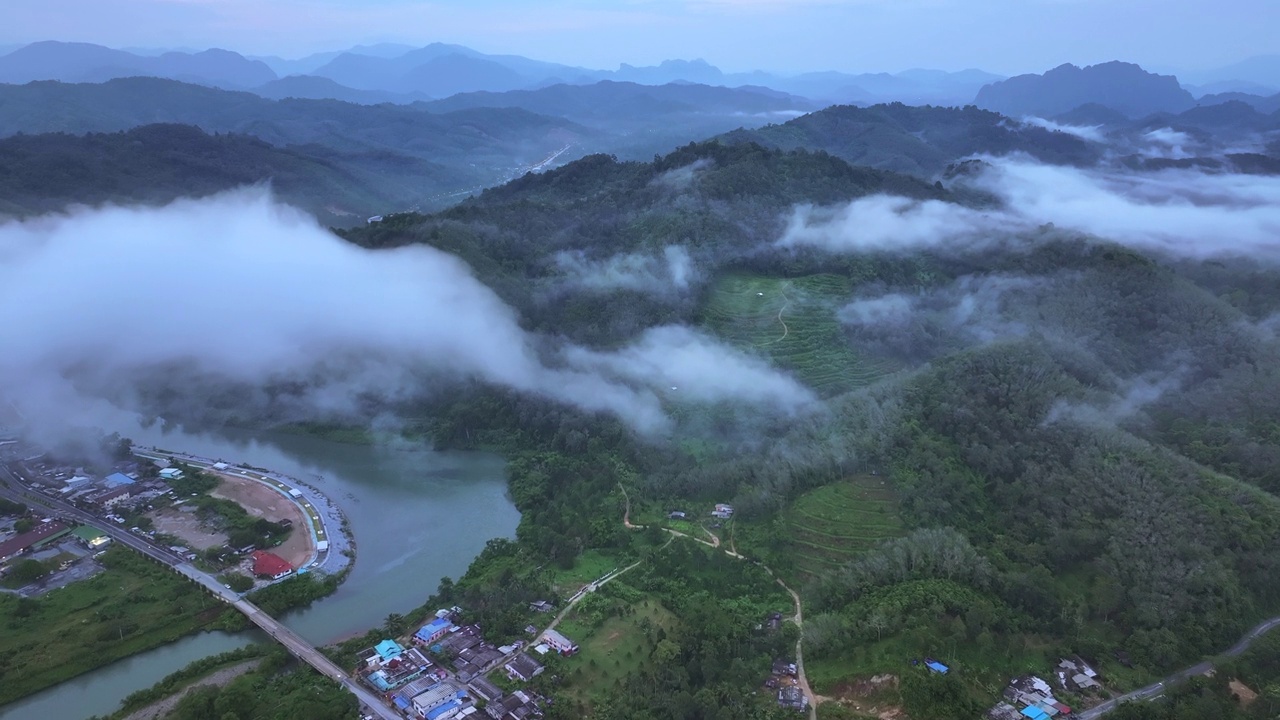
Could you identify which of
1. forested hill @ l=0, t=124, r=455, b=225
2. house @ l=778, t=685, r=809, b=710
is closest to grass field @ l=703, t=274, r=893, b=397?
house @ l=778, t=685, r=809, b=710

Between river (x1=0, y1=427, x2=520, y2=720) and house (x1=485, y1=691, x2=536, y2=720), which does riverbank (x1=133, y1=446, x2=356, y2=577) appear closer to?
river (x1=0, y1=427, x2=520, y2=720)

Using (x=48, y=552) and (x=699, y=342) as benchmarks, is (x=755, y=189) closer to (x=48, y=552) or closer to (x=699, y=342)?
(x=699, y=342)

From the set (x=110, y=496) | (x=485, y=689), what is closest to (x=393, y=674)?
(x=485, y=689)

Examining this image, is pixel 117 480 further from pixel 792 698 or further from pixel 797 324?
pixel 797 324

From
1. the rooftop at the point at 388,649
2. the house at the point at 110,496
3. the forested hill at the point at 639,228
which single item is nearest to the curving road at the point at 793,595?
the rooftop at the point at 388,649

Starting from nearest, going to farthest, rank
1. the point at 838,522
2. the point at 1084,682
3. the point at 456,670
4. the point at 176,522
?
the point at 1084,682 → the point at 456,670 → the point at 838,522 → the point at 176,522

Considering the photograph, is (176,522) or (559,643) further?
(176,522)

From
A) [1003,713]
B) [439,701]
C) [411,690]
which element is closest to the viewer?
[1003,713]
